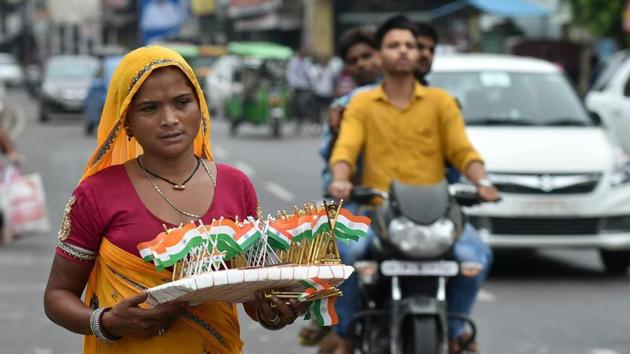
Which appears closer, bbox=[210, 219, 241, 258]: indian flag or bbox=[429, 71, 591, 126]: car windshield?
bbox=[210, 219, 241, 258]: indian flag

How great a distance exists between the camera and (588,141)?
11422mm

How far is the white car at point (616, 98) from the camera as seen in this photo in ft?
57.7

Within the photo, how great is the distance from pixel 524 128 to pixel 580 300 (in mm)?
1974

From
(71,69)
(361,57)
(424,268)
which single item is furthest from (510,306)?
(71,69)

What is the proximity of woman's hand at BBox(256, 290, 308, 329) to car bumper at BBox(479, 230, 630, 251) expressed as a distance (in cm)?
760

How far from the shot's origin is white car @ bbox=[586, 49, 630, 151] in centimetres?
1758

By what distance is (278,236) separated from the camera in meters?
3.34

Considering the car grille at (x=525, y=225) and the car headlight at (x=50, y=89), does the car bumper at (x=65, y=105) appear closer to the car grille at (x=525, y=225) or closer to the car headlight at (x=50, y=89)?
the car headlight at (x=50, y=89)

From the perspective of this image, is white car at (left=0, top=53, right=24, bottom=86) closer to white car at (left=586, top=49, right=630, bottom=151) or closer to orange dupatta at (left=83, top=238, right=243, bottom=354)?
white car at (left=586, top=49, right=630, bottom=151)

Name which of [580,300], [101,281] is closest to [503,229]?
[580,300]

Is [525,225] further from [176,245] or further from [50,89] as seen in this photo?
[50,89]

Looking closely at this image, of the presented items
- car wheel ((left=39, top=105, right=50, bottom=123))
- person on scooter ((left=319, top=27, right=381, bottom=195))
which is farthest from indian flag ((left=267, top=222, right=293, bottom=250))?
car wheel ((left=39, top=105, right=50, bottom=123))

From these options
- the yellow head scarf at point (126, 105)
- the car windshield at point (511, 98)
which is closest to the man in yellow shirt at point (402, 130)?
the yellow head scarf at point (126, 105)

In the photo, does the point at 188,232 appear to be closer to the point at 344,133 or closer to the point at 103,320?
the point at 103,320
